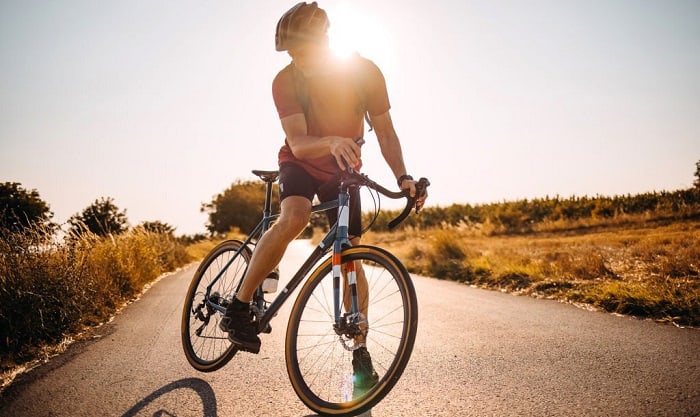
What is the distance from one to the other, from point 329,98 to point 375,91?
0.34 meters

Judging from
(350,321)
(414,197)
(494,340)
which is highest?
(414,197)

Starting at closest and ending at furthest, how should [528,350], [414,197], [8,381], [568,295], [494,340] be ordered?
[414,197], [8,381], [528,350], [494,340], [568,295]

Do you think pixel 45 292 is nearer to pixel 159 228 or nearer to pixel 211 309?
pixel 211 309

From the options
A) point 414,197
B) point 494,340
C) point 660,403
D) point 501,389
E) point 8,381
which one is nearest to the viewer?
point 660,403

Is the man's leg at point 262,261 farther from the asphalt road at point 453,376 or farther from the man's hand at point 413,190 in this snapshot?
the man's hand at point 413,190

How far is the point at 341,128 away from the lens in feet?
10.3

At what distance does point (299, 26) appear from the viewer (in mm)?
3016

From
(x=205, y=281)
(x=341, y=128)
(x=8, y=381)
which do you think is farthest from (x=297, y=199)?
(x=8, y=381)

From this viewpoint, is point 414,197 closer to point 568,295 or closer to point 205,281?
point 205,281

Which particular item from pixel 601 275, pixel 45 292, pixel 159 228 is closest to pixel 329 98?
pixel 45 292

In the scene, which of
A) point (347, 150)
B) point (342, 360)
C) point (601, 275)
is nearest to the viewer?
point (347, 150)

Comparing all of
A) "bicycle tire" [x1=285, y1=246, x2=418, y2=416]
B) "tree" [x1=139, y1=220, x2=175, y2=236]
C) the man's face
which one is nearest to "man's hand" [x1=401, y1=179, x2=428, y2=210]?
"bicycle tire" [x1=285, y1=246, x2=418, y2=416]

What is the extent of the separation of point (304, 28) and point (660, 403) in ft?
9.83

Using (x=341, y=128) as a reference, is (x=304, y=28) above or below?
above
